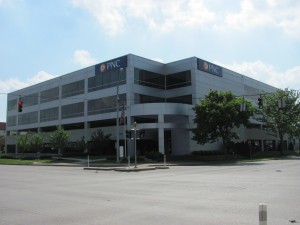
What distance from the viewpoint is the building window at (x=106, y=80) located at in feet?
174

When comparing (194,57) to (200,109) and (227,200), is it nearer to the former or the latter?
(200,109)

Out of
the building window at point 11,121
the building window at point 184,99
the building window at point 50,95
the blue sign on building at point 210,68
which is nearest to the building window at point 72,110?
the building window at point 50,95

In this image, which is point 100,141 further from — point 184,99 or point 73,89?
point 73,89

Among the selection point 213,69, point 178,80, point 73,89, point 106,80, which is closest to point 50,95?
point 73,89

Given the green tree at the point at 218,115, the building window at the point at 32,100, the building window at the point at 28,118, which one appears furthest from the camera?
the building window at the point at 28,118

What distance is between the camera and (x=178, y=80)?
2215 inches

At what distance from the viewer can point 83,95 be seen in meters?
60.7

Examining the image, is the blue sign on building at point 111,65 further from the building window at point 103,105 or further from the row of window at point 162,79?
the building window at point 103,105

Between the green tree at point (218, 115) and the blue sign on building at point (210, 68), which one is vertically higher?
the blue sign on building at point (210, 68)

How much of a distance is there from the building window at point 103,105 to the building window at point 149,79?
3501 mm

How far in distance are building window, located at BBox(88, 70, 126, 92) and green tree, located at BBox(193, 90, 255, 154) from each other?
1300 cm

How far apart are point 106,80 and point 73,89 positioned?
9.99 meters

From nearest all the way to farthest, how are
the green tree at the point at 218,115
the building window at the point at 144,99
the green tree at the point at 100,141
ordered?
the green tree at the point at 218,115 < the green tree at the point at 100,141 < the building window at the point at 144,99

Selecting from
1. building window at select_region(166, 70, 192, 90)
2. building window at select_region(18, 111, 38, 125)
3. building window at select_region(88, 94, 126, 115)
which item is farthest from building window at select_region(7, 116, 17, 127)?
building window at select_region(166, 70, 192, 90)
